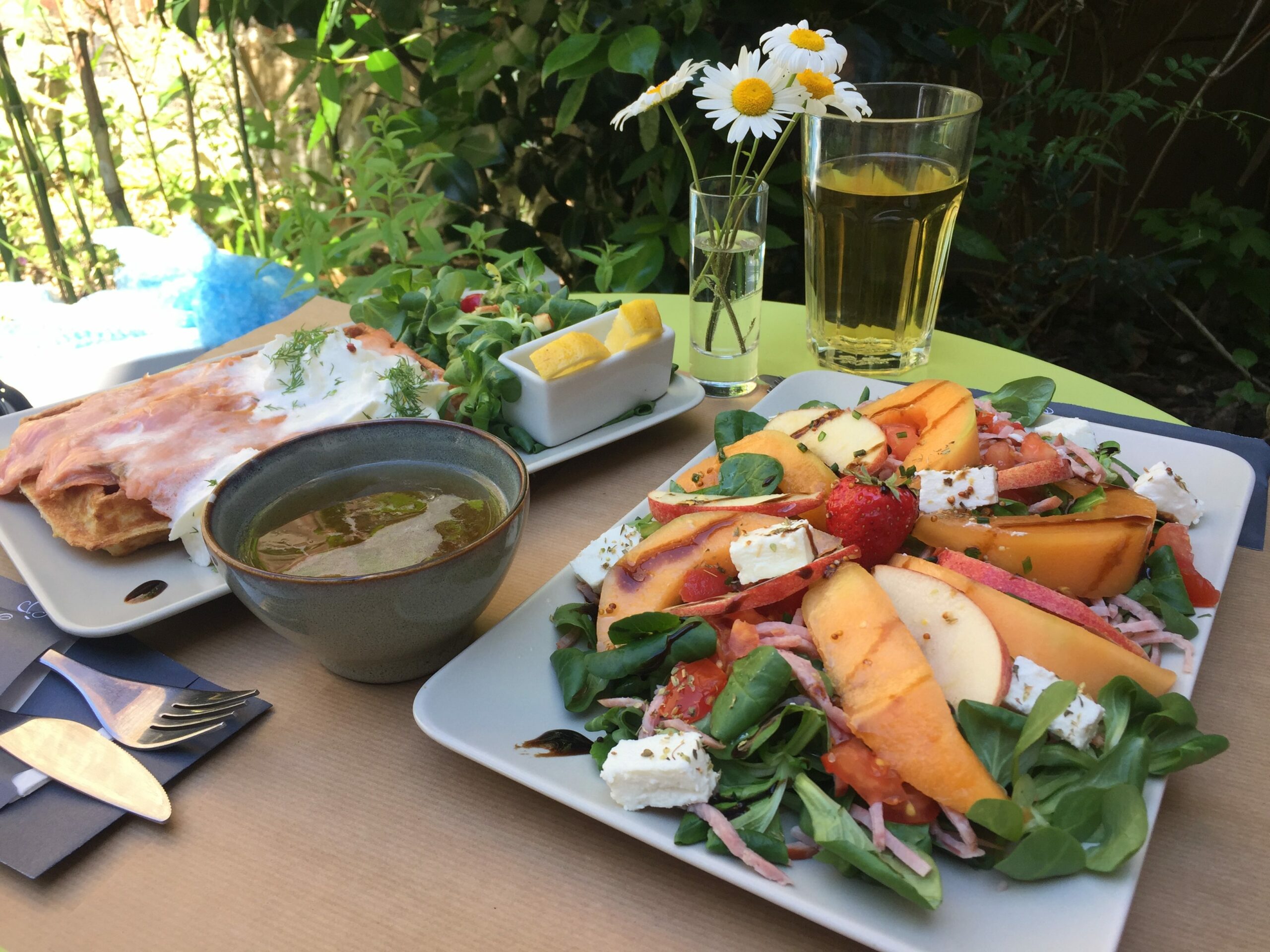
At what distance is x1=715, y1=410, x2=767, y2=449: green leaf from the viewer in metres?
1.39

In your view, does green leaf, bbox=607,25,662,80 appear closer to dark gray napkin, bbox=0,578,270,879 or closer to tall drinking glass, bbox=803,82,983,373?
tall drinking glass, bbox=803,82,983,373

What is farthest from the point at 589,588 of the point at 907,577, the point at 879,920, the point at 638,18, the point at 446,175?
the point at 446,175

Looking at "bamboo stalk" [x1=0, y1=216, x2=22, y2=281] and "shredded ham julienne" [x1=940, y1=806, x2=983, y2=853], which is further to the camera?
"bamboo stalk" [x1=0, y1=216, x2=22, y2=281]

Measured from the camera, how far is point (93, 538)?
1.20 m

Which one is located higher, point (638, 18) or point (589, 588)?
point (638, 18)

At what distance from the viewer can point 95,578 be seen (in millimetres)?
1193

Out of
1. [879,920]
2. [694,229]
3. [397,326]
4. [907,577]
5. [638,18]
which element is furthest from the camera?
[638,18]

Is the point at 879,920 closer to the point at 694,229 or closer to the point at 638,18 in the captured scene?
the point at 694,229

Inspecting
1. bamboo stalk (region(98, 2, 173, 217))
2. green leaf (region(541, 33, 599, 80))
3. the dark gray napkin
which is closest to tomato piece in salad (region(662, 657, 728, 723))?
the dark gray napkin

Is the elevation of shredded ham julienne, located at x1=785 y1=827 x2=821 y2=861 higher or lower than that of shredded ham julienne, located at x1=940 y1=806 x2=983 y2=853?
lower

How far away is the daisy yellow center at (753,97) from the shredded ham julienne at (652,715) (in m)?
0.95

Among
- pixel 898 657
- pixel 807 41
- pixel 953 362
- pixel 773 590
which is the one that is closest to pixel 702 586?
pixel 773 590

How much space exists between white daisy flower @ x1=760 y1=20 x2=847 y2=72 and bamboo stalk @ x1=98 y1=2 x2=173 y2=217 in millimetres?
3266

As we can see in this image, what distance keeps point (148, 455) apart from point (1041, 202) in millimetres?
3125
